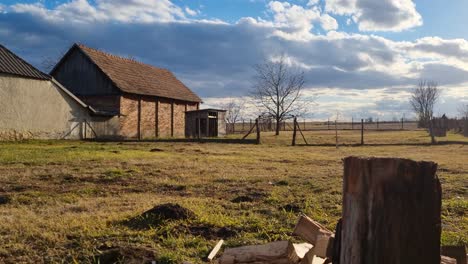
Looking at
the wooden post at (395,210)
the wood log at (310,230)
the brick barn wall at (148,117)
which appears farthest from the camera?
the brick barn wall at (148,117)

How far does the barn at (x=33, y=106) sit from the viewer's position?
1003 inches

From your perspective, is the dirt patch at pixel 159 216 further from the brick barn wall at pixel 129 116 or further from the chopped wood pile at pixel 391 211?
the brick barn wall at pixel 129 116

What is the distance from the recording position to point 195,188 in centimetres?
888

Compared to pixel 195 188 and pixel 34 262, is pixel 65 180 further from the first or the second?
pixel 34 262

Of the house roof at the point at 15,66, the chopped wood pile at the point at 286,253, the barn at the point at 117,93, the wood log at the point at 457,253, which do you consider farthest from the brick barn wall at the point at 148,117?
the wood log at the point at 457,253

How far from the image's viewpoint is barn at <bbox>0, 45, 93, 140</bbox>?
83.6ft

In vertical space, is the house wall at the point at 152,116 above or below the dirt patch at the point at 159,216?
above

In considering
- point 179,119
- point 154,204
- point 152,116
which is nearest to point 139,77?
point 152,116

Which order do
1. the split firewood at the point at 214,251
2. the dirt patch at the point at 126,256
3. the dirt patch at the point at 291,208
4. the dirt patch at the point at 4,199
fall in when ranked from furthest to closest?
the dirt patch at the point at 4,199
the dirt patch at the point at 291,208
the split firewood at the point at 214,251
the dirt patch at the point at 126,256

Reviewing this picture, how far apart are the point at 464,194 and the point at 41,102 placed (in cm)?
2547

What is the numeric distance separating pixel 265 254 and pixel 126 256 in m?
1.49

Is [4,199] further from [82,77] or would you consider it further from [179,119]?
[179,119]

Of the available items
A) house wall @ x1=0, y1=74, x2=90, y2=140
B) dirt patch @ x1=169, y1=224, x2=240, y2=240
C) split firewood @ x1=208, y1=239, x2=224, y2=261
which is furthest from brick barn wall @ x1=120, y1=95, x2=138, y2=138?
split firewood @ x1=208, y1=239, x2=224, y2=261

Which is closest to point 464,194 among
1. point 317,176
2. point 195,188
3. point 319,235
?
point 317,176
